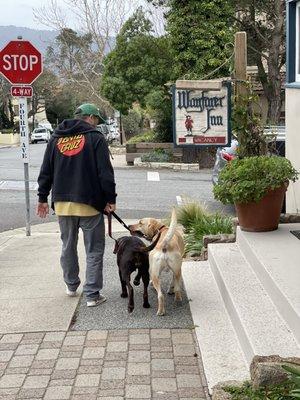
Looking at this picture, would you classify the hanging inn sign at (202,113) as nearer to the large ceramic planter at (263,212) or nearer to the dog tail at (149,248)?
the large ceramic planter at (263,212)

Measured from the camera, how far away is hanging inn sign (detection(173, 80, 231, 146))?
24.1 ft

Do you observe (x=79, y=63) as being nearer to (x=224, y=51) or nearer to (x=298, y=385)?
(x=224, y=51)

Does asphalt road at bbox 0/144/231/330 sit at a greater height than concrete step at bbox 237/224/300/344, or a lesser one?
lesser

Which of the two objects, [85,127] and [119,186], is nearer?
[85,127]

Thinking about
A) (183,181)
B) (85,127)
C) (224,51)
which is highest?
(224,51)

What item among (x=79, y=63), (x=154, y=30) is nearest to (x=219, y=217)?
(x=154, y=30)

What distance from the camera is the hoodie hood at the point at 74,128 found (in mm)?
5443

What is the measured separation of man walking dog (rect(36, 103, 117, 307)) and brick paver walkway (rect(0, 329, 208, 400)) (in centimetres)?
88

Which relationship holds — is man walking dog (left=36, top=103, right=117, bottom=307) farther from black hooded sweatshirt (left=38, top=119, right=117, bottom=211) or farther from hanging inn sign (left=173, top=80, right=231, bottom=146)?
hanging inn sign (left=173, top=80, right=231, bottom=146)

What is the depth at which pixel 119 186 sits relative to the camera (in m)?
15.8

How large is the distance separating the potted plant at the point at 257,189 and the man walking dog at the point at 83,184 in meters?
1.47

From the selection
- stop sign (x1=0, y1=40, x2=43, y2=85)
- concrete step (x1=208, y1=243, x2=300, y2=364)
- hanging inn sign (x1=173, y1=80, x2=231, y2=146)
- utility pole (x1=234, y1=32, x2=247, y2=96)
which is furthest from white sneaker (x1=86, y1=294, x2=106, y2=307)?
stop sign (x1=0, y1=40, x2=43, y2=85)

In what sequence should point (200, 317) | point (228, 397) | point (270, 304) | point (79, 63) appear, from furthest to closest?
point (79, 63), point (200, 317), point (270, 304), point (228, 397)

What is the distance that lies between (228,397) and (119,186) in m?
12.6
